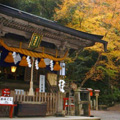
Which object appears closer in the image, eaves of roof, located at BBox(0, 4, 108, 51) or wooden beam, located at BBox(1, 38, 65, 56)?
eaves of roof, located at BBox(0, 4, 108, 51)

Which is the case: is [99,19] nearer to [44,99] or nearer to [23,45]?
[23,45]

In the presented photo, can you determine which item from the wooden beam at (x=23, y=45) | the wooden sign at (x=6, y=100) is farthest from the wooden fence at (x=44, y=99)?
the wooden beam at (x=23, y=45)

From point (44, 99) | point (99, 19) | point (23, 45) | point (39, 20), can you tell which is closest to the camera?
A: point (39, 20)

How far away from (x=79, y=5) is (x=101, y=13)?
2316 mm

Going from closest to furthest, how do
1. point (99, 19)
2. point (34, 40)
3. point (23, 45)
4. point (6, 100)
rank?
point (6, 100) < point (34, 40) < point (23, 45) < point (99, 19)

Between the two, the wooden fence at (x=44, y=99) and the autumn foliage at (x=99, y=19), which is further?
the autumn foliage at (x=99, y=19)

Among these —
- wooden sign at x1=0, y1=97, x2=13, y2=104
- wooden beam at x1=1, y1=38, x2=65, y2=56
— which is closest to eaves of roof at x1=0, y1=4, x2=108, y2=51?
wooden beam at x1=1, y1=38, x2=65, y2=56

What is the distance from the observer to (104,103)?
22.8 meters

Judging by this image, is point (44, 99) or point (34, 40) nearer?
point (34, 40)

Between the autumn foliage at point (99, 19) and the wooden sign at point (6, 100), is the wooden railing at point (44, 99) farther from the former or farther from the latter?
the autumn foliage at point (99, 19)

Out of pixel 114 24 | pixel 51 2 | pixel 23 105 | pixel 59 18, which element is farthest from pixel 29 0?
pixel 23 105

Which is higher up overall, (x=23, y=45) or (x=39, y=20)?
(x=39, y=20)

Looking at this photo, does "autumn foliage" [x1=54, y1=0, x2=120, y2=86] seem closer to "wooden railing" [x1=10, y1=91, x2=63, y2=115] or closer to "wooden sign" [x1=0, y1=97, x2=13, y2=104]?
"wooden railing" [x1=10, y1=91, x2=63, y2=115]

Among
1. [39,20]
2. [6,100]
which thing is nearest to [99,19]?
[39,20]
